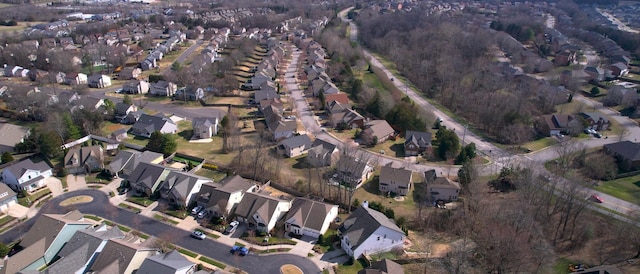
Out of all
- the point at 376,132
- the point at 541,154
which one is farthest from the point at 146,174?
the point at 541,154

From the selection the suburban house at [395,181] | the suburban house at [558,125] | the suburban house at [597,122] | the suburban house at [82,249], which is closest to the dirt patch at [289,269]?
the suburban house at [82,249]

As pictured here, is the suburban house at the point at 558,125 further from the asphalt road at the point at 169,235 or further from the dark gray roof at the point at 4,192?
the dark gray roof at the point at 4,192

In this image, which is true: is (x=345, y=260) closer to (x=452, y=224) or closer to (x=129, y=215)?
(x=452, y=224)

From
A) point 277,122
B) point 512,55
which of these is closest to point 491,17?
point 512,55

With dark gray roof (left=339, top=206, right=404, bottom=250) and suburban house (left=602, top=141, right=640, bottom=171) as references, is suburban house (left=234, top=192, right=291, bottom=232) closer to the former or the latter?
dark gray roof (left=339, top=206, right=404, bottom=250)

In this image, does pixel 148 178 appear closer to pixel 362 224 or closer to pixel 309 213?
pixel 309 213

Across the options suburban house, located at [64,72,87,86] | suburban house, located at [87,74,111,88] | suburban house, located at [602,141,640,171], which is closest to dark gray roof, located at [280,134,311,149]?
suburban house, located at [602,141,640,171]
